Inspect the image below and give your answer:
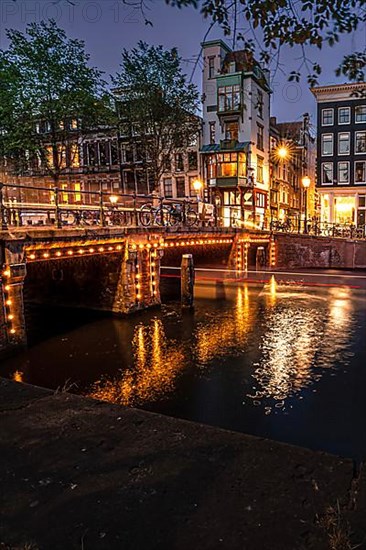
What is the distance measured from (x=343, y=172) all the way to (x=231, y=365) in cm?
4360

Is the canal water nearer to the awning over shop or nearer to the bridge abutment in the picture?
the bridge abutment

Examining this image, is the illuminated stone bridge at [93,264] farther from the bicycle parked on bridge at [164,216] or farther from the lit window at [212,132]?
the lit window at [212,132]

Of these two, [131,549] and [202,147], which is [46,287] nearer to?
[131,549]

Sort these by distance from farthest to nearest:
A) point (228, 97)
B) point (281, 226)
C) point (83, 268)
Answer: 1. point (228, 97)
2. point (281, 226)
3. point (83, 268)

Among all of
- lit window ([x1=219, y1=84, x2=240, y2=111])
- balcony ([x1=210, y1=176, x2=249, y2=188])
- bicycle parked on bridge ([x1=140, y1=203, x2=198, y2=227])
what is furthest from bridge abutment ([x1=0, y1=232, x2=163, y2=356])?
lit window ([x1=219, y1=84, x2=240, y2=111])

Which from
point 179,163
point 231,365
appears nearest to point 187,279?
point 231,365

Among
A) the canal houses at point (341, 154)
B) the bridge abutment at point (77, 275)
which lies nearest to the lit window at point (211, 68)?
the canal houses at point (341, 154)

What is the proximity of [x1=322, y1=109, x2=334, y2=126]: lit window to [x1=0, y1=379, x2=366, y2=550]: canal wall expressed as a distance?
5107 centimetres

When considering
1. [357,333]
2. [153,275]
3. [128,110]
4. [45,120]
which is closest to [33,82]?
[45,120]

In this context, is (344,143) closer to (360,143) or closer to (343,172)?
(360,143)

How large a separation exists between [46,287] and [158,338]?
27.3 ft

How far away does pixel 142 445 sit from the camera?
296cm

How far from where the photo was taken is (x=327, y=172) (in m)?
49.2

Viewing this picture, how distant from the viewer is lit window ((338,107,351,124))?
47.0 meters
